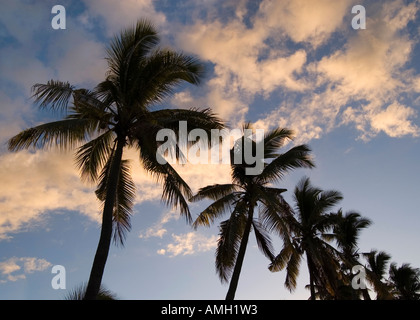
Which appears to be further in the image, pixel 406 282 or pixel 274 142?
pixel 406 282

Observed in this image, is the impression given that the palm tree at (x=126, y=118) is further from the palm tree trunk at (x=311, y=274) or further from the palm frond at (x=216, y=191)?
the palm tree trunk at (x=311, y=274)

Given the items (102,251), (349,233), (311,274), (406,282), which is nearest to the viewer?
(102,251)

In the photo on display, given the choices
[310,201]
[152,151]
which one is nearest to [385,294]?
[310,201]

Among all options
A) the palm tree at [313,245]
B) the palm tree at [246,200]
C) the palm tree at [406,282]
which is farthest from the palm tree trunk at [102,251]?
the palm tree at [406,282]

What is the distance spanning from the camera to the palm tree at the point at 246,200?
561 inches

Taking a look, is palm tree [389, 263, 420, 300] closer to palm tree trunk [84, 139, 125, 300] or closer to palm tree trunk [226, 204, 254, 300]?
palm tree trunk [226, 204, 254, 300]

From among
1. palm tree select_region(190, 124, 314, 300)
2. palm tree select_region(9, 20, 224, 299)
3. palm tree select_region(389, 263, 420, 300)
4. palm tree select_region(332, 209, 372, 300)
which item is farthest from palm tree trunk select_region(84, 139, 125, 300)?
palm tree select_region(389, 263, 420, 300)

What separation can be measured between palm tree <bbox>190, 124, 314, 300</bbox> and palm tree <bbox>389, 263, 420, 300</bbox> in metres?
23.0

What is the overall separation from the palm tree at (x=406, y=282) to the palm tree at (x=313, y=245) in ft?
53.6

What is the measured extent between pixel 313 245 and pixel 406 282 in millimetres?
19542

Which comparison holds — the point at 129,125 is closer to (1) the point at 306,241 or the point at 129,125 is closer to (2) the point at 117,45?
(2) the point at 117,45

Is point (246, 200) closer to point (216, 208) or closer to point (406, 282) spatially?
point (216, 208)

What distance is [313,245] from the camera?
60.7ft

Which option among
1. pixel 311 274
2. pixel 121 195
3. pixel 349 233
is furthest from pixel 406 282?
pixel 121 195
